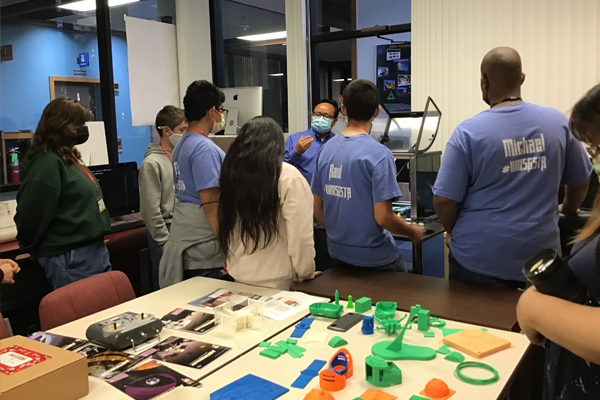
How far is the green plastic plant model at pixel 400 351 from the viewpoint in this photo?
1.39 meters

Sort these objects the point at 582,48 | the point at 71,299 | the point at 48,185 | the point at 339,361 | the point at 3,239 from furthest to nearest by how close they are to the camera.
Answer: the point at 582,48 < the point at 3,239 < the point at 48,185 < the point at 71,299 < the point at 339,361

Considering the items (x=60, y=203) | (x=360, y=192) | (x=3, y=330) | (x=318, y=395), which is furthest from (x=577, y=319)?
(x=60, y=203)

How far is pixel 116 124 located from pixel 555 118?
3.98 m

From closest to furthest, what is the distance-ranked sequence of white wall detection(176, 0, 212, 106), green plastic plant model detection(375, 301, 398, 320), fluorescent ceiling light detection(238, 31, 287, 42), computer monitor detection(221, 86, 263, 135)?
green plastic plant model detection(375, 301, 398, 320)
computer monitor detection(221, 86, 263, 135)
white wall detection(176, 0, 212, 106)
fluorescent ceiling light detection(238, 31, 287, 42)

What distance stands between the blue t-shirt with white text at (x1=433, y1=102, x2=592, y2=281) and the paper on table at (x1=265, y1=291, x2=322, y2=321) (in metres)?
0.69

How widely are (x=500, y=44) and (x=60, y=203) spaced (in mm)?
3228

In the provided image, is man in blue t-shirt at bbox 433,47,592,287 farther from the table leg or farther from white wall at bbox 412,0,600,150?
white wall at bbox 412,0,600,150

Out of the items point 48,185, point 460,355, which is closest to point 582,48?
point 460,355

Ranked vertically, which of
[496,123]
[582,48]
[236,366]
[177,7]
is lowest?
[236,366]

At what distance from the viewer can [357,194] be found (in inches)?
89.2

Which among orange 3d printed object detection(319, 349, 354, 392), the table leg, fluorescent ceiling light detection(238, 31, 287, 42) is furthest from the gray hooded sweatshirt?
fluorescent ceiling light detection(238, 31, 287, 42)

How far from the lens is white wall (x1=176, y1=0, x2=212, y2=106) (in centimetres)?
516

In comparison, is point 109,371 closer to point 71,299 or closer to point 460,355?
point 71,299

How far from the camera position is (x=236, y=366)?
141cm
